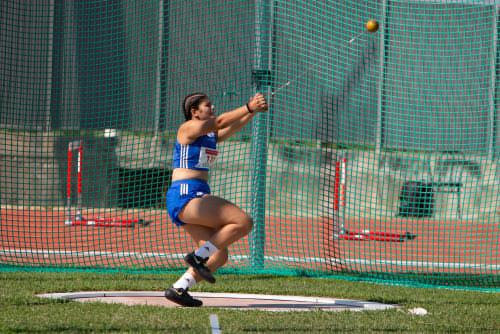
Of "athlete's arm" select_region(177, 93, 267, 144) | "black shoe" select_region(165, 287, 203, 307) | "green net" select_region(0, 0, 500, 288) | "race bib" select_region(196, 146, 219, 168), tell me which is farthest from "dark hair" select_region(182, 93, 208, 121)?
"green net" select_region(0, 0, 500, 288)

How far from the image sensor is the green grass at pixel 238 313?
5.90 metres

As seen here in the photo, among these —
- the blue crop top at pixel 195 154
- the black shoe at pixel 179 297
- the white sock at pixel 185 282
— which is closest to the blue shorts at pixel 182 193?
the blue crop top at pixel 195 154

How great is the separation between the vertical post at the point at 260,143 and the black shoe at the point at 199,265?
3.75 metres

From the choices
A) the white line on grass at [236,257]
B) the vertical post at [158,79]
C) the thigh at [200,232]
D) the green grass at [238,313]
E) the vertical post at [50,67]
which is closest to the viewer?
the green grass at [238,313]

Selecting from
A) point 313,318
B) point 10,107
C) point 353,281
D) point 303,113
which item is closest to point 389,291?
point 353,281

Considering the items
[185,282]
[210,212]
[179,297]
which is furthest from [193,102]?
[179,297]

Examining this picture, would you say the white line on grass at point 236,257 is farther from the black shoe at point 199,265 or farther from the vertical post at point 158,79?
the black shoe at point 199,265

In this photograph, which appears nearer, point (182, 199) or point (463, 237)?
point (182, 199)

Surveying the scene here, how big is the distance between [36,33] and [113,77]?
1.45 meters

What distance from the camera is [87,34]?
12141mm

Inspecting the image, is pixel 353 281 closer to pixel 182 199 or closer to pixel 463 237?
pixel 182 199

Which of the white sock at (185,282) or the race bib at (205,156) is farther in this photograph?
the race bib at (205,156)

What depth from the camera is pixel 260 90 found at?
1093cm

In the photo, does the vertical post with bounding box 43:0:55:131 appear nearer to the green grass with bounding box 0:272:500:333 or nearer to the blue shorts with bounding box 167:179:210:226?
the green grass with bounding box 0:272:500:333
